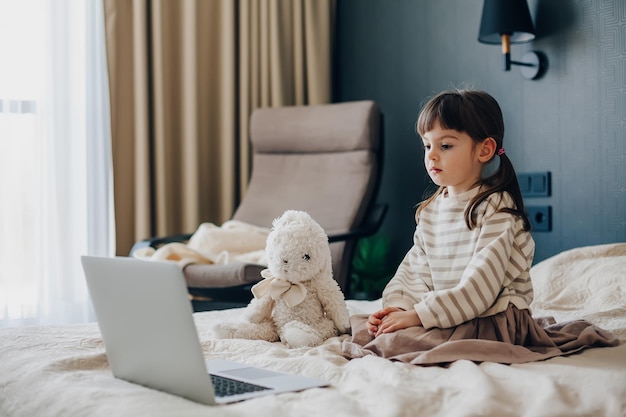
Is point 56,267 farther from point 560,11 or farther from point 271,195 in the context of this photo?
point 560,11

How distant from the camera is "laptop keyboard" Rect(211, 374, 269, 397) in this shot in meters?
1.10

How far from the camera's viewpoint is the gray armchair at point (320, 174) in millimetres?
3047

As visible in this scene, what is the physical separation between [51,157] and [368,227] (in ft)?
4.94

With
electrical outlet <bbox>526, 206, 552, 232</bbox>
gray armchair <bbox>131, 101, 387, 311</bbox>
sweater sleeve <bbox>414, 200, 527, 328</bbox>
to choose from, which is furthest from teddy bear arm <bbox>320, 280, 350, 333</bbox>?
electrical outlet <bbox>526, 206, 552, 232</bbox>

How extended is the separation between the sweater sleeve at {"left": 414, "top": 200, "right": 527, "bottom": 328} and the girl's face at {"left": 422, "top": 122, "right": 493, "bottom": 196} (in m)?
0.17

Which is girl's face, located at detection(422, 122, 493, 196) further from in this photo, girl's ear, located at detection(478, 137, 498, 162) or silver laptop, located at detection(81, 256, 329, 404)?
silver laptop, located at detection(81, 256, 329, 404)

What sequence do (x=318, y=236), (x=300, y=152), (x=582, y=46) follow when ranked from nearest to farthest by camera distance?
(x=318, y=236), (x=582, y=46), (x=300, y=152)

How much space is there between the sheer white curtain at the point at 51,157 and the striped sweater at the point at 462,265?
2227 mm

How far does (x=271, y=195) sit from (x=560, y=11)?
1.49 m

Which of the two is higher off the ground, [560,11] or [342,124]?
[560,11]

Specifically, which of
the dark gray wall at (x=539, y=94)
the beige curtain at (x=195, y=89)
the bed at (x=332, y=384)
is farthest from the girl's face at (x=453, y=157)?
the beige curtain at (x=195, y=89)

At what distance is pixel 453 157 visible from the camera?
1594 mm

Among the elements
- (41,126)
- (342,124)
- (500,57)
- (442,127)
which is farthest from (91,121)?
(442,127)

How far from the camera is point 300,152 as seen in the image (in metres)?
3.61
